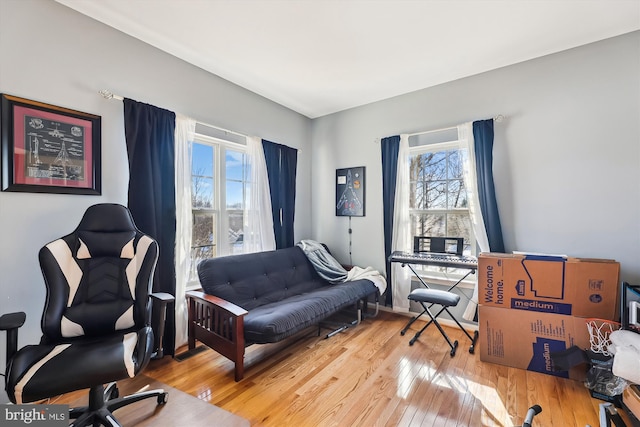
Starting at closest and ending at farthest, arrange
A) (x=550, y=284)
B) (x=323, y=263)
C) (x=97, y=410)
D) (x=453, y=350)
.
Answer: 1. (x=97, y=410)
2. (x=550, y=284)
3. (x=453, y=350)
4. (x=323, y=263)

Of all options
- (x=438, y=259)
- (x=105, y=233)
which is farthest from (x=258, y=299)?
(x=438, y=259)

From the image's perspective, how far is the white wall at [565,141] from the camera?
2.29 metres

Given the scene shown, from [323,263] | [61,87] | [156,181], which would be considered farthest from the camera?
[323,263]

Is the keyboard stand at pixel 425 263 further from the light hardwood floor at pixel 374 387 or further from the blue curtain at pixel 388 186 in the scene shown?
the light hardwood floor at pixel 374 387

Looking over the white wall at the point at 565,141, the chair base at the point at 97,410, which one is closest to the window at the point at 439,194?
the white wall at the point at 565,141

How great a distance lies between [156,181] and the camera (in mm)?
2352

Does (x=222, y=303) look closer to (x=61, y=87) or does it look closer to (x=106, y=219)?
(x=106, y=219)

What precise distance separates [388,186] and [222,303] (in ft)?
7.31

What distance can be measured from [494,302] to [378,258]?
1434 millimetres

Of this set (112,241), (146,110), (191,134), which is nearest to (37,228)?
(112,241)

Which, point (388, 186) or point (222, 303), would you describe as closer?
point (222, 303)

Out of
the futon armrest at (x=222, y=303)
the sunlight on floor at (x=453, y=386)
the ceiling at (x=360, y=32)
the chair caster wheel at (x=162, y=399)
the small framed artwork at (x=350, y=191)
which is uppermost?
the ceiling at (x=360, y=32)

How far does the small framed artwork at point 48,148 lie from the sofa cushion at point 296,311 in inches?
60.4

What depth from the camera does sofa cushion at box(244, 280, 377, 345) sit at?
6.88ft
